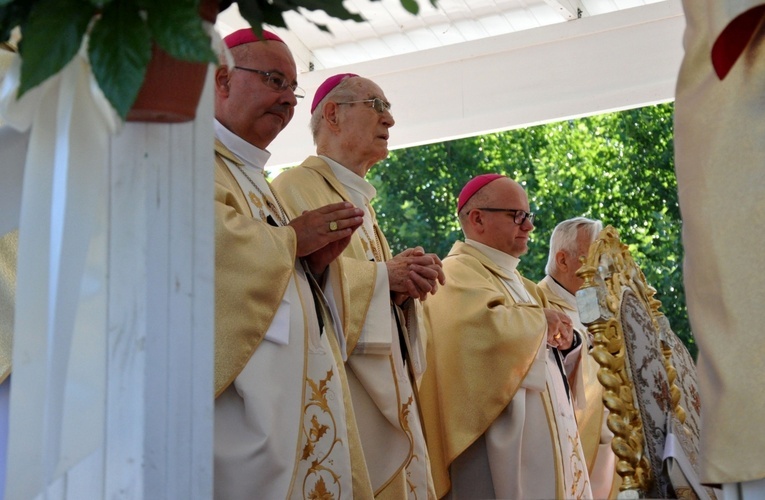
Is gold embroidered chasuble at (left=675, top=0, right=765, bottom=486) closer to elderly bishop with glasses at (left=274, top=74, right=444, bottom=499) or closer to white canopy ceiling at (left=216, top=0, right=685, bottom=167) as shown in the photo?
elderly bishop with glasses at (left=274, top=74, right=444, bottom=499)

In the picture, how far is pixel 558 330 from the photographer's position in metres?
5.99

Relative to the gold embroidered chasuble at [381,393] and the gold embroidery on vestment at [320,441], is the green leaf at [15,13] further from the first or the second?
the gold embroidered chasuble at [381,393]

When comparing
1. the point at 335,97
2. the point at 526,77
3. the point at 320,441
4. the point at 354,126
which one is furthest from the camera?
the point at 526,77

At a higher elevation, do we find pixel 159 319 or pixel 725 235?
pixel 725 235

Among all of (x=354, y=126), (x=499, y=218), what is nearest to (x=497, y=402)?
(x=499, y=218)

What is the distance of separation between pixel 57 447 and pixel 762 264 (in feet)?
4.93

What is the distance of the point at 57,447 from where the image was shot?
198 cm

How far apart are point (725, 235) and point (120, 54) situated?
1382 millimetres

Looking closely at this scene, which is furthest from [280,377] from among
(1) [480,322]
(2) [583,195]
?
(2) [583,195]

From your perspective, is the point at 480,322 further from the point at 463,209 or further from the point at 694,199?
the point at 694,199

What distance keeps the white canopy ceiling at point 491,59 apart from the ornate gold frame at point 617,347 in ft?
14.2

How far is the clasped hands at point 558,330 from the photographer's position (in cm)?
594

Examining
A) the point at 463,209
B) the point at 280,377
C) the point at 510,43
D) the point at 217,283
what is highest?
the point at 510,43

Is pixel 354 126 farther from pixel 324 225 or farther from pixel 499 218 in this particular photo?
pixel 324 225
